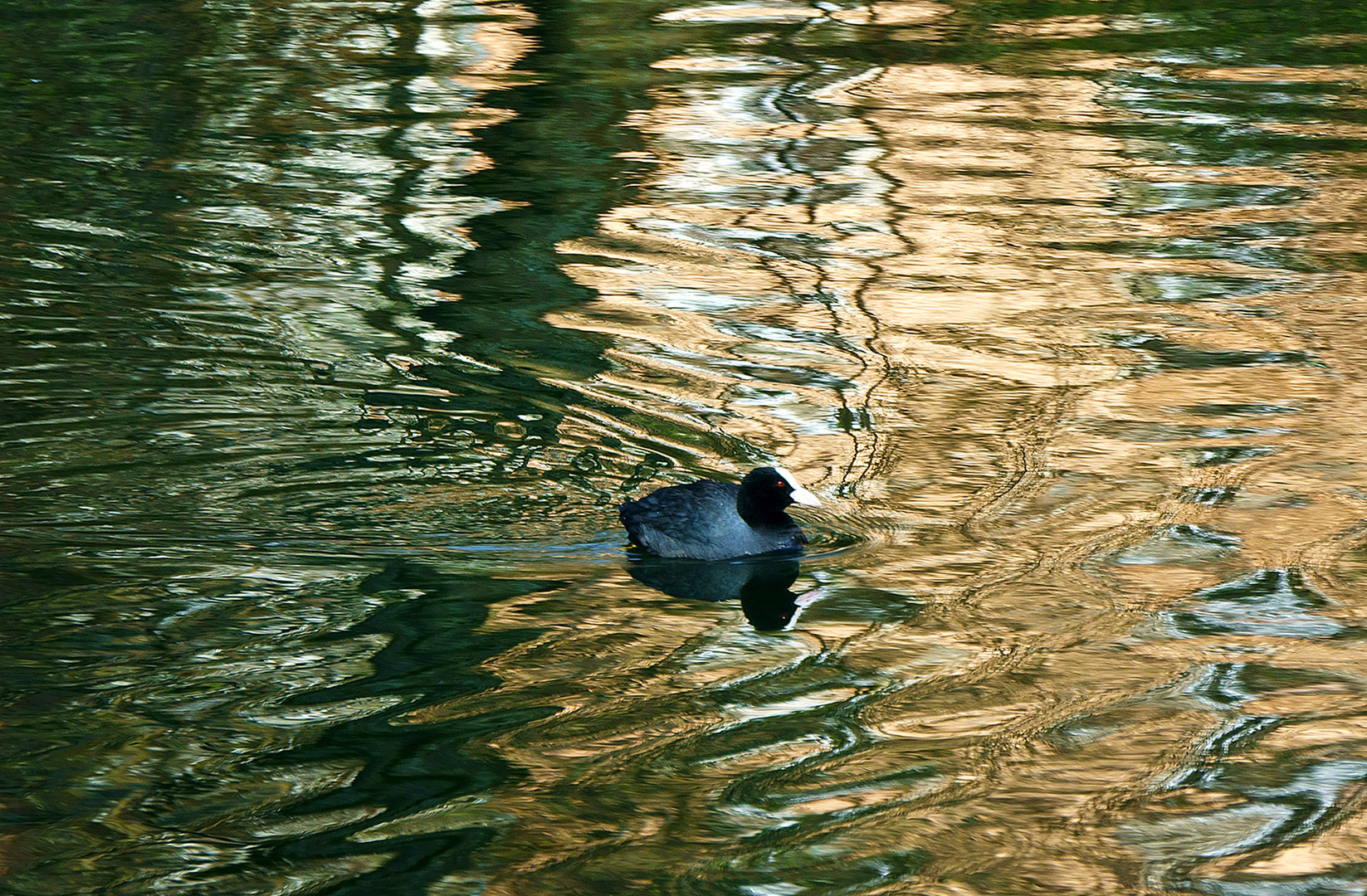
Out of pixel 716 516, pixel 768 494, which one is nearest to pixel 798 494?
pixel 768 494

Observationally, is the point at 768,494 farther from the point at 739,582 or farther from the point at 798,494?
the point at 739,582

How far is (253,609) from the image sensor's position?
6.84 metres

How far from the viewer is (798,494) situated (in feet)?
24.5

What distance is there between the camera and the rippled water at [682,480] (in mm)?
5398

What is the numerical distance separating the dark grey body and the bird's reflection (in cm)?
5

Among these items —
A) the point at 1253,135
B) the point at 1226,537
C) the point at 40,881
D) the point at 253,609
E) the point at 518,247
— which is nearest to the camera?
the point at 40,881

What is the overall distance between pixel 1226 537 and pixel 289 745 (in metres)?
4.04

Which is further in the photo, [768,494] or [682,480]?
[682,480]

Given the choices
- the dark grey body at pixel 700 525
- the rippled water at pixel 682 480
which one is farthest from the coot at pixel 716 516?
the rippled water at pixel 682 480

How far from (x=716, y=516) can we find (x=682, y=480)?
712mm

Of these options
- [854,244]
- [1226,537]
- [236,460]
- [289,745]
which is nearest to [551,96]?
[854,244]

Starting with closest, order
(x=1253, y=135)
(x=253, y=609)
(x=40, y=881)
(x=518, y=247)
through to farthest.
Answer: (x=40, y=881) → (x=253, y=609) → (x=518, y=247) → (x=1253, y=135)

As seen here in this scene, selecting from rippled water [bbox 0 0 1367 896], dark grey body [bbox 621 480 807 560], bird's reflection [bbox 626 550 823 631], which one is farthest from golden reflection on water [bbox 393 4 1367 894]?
dark grey body [bbox 621 480 807 560]

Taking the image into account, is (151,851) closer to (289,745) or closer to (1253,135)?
(289,745)
